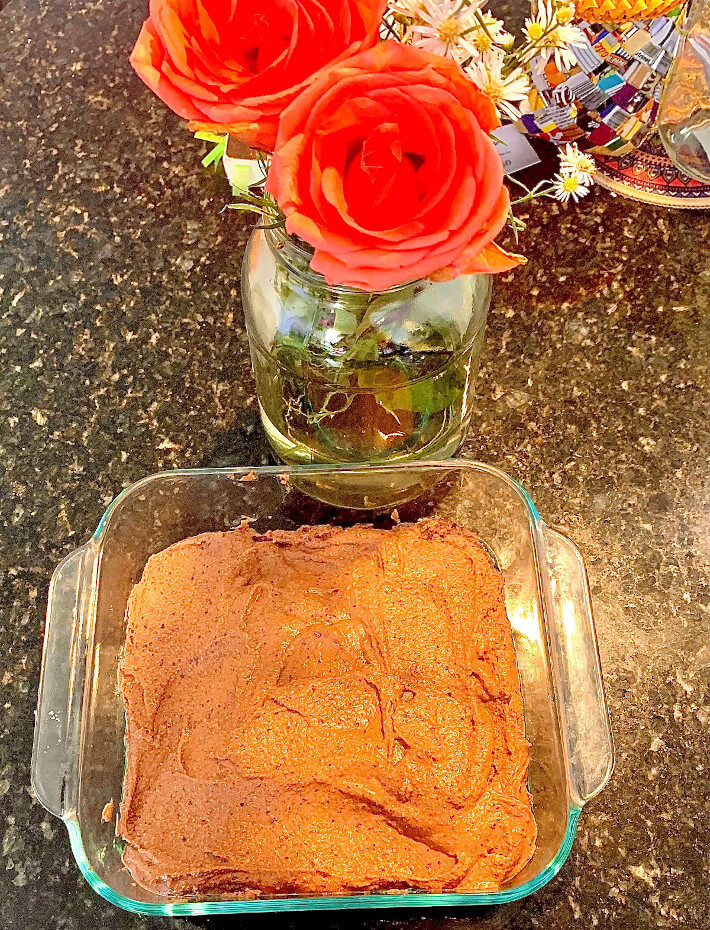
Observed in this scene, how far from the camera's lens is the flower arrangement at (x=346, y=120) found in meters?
0.48

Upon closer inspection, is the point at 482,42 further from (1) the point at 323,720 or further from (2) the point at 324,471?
(1) the point at 323,720

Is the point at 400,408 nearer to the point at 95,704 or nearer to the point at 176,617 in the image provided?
the point at 176,617

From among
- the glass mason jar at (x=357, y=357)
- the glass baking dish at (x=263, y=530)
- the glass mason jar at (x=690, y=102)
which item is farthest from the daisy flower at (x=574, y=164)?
the glass baking dish at (x=263, y=530)

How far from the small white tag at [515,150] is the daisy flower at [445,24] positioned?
497mm

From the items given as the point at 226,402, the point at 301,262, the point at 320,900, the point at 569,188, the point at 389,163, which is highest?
the point at 389,163

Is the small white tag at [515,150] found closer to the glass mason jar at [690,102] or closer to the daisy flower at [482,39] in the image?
the glass mason jar at [690,102]

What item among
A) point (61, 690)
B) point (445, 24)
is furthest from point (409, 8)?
point (61, 690)

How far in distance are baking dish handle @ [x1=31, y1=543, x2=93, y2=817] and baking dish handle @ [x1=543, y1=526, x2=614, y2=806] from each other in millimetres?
436

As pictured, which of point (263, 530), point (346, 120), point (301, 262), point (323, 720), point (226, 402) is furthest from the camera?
point (226, 402)

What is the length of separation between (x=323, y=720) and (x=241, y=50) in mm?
529

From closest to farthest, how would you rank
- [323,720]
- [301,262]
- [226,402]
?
1. [301,262]
2. [323,720]
3. [226,402]

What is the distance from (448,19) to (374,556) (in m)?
0.47

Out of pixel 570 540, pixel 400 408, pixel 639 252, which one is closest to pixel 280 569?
pixel 400 408

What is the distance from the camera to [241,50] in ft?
1.67
